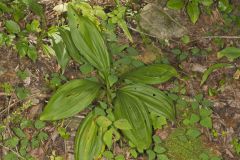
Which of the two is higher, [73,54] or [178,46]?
[73,54]

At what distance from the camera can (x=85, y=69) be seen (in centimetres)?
367

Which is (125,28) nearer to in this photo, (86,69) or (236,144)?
(86,69)

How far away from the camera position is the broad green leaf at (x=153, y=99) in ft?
11.3

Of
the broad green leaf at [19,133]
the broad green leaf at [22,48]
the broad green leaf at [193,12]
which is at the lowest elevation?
→ the broad green leaf at [19,133]

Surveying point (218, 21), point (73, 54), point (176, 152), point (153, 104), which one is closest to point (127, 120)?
point (153, 104)

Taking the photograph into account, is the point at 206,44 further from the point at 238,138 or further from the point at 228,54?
the point at 238,138

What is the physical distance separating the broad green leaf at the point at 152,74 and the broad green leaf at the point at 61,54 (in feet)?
1.84

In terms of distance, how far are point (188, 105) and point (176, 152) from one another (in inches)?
20.0

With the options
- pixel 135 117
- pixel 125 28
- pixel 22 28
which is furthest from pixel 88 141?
pixel 22 28

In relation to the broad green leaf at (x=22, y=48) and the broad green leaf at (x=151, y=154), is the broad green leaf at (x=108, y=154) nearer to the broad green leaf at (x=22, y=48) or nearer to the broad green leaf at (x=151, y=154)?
the broad green leaf at (x=151, y=154)

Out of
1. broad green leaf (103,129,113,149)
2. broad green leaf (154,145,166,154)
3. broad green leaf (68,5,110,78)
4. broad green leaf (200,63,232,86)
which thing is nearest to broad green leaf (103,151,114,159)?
broad green leaf (103,129,113,149)

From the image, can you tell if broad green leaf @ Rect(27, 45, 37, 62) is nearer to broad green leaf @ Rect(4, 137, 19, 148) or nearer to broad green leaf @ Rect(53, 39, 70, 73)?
broad green leaf @ Rect(53, 39, 70, 73)

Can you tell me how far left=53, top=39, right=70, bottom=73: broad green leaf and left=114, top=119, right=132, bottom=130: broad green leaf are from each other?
2.52 feet

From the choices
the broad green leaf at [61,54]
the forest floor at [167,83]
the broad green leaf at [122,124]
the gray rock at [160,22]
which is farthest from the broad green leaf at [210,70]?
the broad green leaf at [61,54]
